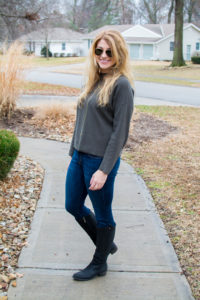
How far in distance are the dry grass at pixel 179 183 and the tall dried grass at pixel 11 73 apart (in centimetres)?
305

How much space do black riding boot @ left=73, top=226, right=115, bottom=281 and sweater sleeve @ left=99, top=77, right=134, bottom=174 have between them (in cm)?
60

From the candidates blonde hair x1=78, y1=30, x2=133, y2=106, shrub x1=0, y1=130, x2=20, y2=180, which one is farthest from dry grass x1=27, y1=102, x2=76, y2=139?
blonde hair x1=78, y1=30, x2=133, y2=106

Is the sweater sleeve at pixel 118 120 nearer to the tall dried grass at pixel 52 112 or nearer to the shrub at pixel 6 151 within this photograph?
the shrub at pixel 6 151

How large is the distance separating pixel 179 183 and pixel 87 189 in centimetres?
284

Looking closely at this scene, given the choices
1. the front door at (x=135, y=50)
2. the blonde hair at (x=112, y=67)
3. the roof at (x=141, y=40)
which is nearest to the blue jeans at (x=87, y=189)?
the blonde hair at (x=112, y=67)

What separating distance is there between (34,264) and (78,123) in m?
1.27

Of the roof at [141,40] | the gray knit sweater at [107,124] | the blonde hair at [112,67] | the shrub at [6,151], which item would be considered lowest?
the shrub at [6,151]

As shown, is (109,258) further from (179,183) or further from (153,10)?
(153,10)

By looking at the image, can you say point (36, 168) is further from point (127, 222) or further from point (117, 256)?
point (117, 256)

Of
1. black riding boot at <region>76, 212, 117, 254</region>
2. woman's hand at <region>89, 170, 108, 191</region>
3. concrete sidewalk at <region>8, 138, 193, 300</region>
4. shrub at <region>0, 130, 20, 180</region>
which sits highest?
woman's hand at <region>89, 170, 108, 191</region>

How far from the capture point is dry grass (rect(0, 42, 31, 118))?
820 centimetres

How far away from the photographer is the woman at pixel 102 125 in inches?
102

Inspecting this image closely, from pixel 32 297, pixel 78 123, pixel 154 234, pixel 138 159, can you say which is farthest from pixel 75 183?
pixel 138 159

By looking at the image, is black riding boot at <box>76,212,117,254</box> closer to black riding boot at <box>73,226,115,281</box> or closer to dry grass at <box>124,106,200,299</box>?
black riding boot at <box>73,226,115,281</box>
